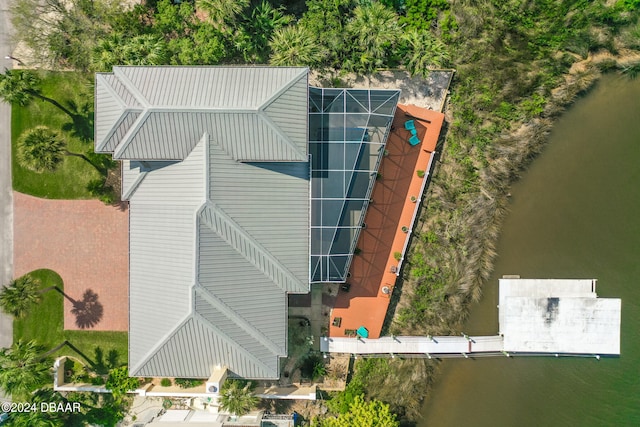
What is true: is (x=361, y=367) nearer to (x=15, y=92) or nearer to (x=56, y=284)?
(x=56, y=284)

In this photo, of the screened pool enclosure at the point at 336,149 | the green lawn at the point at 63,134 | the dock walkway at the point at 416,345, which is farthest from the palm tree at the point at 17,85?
the dock walkway at the point at 416,345

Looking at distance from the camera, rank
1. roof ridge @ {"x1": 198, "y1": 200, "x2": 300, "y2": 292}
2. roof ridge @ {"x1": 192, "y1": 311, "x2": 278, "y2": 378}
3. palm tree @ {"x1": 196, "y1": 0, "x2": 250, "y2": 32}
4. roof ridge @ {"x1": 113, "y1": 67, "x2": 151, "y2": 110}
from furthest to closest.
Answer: palm tree @ {"x1": 196, "y1": 0, "x2": 250, "y2": 32} < roof ridge @ {"x1": 192, "y1": 311, "x2": 278, "y2": 378} < roof ridge @ {"x1": 198, "y1": 200, "x2": 300, "y2": 292} < roof ridge @ {"x1": 113, "y1": 67, "x2": 151, "y2": 110}

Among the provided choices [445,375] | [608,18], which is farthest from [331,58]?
[445,375]

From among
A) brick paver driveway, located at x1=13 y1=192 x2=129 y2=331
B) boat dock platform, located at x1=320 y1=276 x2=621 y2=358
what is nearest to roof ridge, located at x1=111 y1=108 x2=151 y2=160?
brick paver driveway, located at x1=13 y1=192 x2=129 y2=331

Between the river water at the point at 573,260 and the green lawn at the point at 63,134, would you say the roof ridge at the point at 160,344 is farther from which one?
the river water at the point at 573,260

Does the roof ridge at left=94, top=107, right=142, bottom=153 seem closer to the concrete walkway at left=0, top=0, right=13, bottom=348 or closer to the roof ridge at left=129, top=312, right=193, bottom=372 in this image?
the concrete walkway at left=0, top=0, right=13, bottom=348
